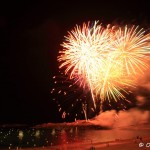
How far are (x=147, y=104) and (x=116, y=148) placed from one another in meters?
23.8

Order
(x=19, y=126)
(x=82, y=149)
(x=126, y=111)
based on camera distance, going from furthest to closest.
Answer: (x=19, y=126) < (x=126, y=111) < (x=82, y=149)

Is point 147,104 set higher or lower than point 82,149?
higher

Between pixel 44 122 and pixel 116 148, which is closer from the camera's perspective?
pixel 116 148

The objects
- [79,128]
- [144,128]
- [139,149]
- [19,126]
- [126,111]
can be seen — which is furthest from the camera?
[19,126]

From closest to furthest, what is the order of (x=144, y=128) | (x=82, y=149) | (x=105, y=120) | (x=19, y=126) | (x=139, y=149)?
(x=139, y=149), (x=82, y=149), (x=144, y=128), (x=105, y=120), (x=19, y=126)

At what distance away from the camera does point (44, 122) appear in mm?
155625

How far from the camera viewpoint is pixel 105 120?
335 ft

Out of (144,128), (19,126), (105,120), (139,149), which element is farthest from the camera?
(19,126)

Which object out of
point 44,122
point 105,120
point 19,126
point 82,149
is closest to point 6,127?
point 19,126

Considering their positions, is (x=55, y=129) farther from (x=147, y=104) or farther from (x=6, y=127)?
(x=147, y=104)

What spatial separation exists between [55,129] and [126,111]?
74069 millimetres

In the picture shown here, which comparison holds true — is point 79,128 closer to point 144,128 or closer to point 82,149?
point 144,128

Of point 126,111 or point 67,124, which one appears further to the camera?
point 67,124

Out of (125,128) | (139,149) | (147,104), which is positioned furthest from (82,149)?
(125,128)
